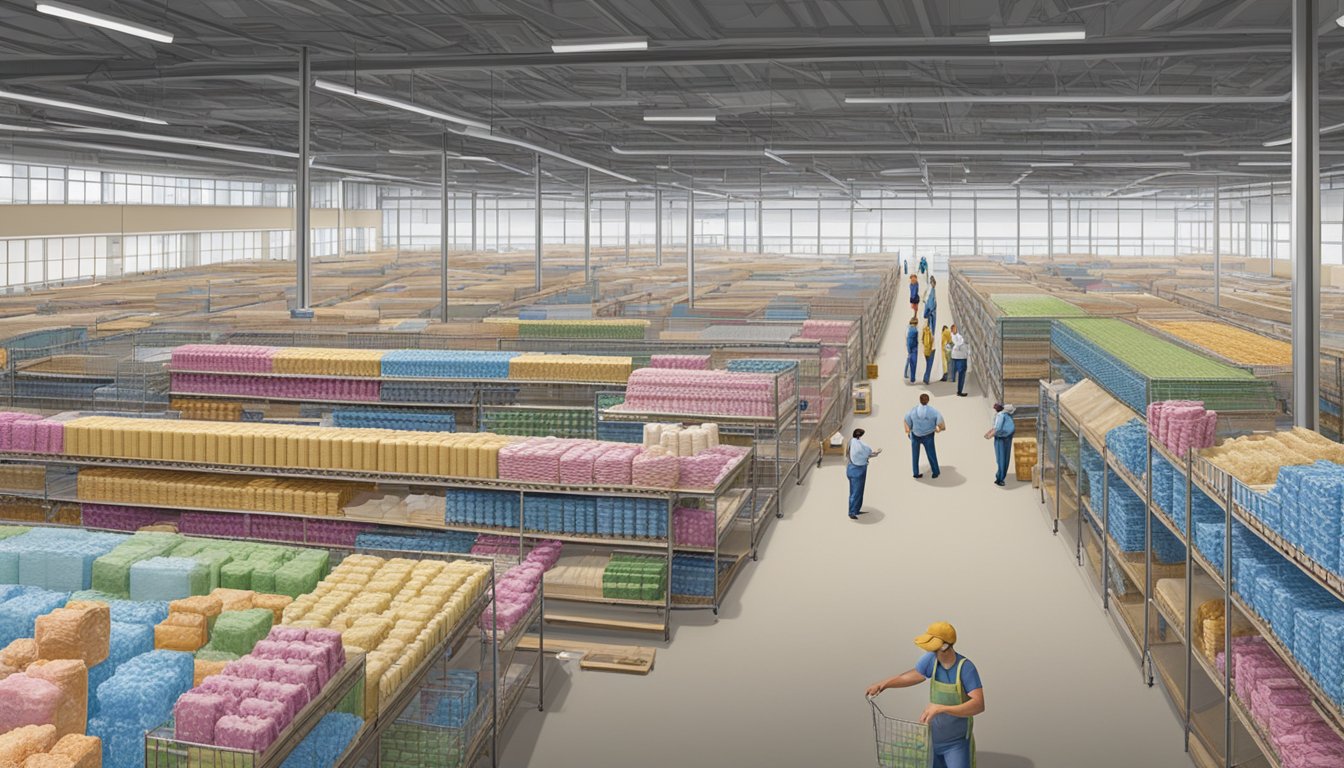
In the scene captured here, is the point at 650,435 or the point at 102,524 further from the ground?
the point at 650,435

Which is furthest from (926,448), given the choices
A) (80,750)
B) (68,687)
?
(80,750)

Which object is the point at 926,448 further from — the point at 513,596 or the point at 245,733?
the point at 245,733

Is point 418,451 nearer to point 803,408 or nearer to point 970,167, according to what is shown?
point 803,408

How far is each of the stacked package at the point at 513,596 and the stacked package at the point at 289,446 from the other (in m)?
1.74

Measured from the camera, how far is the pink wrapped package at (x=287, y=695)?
16.2 feet

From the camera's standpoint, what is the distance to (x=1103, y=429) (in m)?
11.0

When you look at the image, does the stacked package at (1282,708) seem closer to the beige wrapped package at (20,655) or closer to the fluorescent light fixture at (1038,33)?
the fluorescent light fixture at (1038,33)

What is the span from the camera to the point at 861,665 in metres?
9.24

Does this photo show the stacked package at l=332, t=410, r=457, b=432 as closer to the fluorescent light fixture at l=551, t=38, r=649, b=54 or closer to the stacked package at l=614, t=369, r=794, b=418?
the stacked package at l=614, t=369, r=794, b=418

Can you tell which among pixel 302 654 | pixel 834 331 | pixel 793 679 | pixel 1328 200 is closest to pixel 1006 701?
pixel 793 679

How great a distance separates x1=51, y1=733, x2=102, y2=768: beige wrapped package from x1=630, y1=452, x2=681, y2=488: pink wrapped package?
5.84 meters

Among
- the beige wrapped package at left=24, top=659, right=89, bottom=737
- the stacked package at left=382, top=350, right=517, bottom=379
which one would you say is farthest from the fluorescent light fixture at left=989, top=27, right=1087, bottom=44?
the beige wrapped package at left=24, top=659, right=89, bottom=737

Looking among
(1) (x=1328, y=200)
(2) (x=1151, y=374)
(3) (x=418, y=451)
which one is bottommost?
(3) (x=418, y=451)

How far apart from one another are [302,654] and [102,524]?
291 inches
